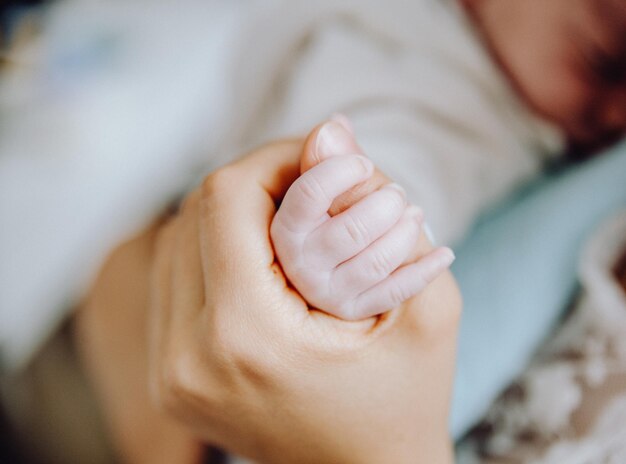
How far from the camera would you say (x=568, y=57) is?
1.98 ft

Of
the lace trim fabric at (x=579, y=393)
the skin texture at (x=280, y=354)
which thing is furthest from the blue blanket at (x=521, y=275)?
the skin texture at (x=280, y=354)

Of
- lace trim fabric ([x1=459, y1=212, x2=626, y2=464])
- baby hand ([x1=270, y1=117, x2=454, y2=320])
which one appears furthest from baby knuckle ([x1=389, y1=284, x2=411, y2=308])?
lace trim fabric ([x1=459, y1=212, x2=626, y2=464])

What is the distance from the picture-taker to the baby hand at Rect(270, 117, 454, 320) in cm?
27

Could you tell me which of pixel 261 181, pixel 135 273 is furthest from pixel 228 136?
pixel 261 181

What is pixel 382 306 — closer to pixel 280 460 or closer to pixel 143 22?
pixel 280 460

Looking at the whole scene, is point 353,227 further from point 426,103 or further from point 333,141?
point 426,103

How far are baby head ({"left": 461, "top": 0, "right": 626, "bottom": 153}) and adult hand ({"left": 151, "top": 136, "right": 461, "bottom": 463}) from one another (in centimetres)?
39

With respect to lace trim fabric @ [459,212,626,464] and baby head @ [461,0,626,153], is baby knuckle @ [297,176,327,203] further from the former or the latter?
baby head @ [461,0,626,153]

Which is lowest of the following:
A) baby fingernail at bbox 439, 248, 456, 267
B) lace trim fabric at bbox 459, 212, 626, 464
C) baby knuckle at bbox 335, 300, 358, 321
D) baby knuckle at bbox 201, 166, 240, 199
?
lace trim fabric at bbox 459, 212, 626, 464

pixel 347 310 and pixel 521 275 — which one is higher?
pixel 347 310

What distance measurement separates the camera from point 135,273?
2.25 feet

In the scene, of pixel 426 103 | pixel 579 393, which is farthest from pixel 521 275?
pixel 426 103

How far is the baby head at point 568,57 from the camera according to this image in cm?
59

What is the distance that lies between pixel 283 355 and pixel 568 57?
1.66 feet
